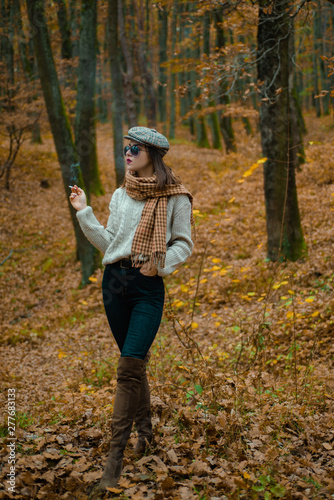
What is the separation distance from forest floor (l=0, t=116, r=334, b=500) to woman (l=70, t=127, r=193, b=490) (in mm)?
574

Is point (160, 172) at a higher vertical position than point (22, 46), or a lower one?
lower

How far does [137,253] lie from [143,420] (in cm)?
141

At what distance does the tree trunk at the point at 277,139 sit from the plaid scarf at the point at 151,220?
4.68 meters

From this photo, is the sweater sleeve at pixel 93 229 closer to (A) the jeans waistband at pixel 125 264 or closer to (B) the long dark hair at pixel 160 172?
→ (A) the jeans waistband at pixel 125 264

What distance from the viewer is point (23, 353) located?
778 centimetres

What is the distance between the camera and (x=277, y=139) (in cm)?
802

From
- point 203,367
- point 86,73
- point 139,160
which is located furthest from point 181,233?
point 86,73

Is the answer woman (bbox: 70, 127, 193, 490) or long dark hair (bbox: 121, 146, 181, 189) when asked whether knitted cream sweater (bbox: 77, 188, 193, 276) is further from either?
long dark hair (bbox: 121, 146, 181, 189)

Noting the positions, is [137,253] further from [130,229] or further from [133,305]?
[133,305]

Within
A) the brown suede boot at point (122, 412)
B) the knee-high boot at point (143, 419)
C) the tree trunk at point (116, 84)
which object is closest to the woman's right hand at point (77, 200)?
the brown suede boot at point (122, 412)

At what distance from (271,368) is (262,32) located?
5718 mm

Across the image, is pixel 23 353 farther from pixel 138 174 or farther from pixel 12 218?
pixel 12 218

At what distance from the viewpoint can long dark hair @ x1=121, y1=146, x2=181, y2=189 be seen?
320 cm

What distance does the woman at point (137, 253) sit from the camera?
3.03m
